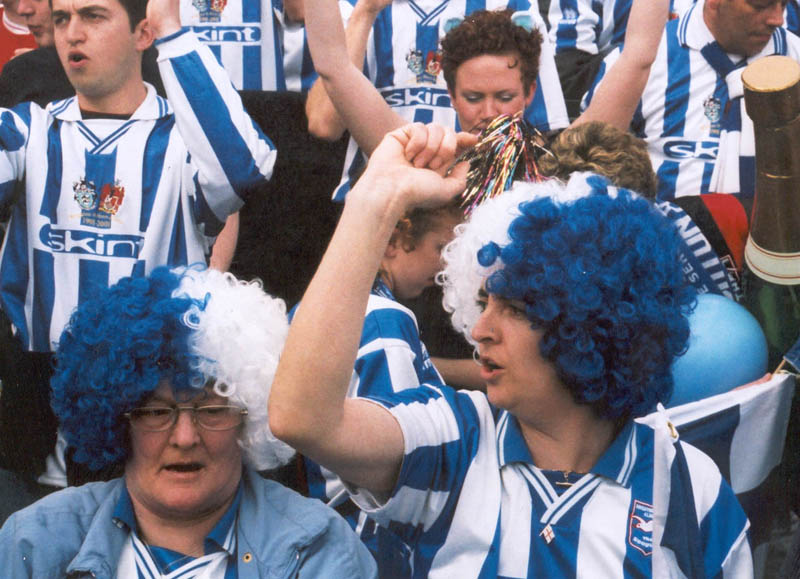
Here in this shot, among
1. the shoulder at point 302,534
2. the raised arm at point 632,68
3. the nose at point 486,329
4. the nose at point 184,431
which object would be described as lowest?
the shoulder at point 302,534

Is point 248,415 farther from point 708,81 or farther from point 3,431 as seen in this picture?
point 708,81

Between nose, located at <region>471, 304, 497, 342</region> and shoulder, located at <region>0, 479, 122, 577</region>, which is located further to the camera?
shoulder, located at <region>0, 479, 122, 577</region>

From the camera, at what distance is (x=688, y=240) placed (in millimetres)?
3152

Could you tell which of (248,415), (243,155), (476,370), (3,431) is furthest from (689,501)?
(3,431)

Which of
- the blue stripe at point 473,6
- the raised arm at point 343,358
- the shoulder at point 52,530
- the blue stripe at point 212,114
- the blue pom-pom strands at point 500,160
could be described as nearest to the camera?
the raised arm at point 343,358

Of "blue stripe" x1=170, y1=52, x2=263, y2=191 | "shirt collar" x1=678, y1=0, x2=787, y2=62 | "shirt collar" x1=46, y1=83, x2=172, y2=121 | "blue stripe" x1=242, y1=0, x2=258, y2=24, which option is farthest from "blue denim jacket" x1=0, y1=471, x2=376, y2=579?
"shirt collar" x1=678, y1=0, x2=787, y2=62

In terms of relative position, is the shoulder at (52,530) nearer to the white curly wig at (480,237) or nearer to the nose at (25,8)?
the white curly wig at (480,237)

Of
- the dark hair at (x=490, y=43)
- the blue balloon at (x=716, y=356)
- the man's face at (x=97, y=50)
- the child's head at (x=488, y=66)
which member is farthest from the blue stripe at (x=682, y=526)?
the man's face at (x=97, y=50)

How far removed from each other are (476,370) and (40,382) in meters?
1.26

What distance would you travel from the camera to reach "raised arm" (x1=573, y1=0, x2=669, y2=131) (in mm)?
3459

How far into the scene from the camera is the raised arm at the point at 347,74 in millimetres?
3383

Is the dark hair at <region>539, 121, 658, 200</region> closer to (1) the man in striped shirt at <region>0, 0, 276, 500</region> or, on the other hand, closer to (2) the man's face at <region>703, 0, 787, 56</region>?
(1) the man in striped shirt at <region>0, 0, 276, 500</region>

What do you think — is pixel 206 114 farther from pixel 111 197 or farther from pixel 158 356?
pixel 158 356

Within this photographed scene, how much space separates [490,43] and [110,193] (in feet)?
4.15
